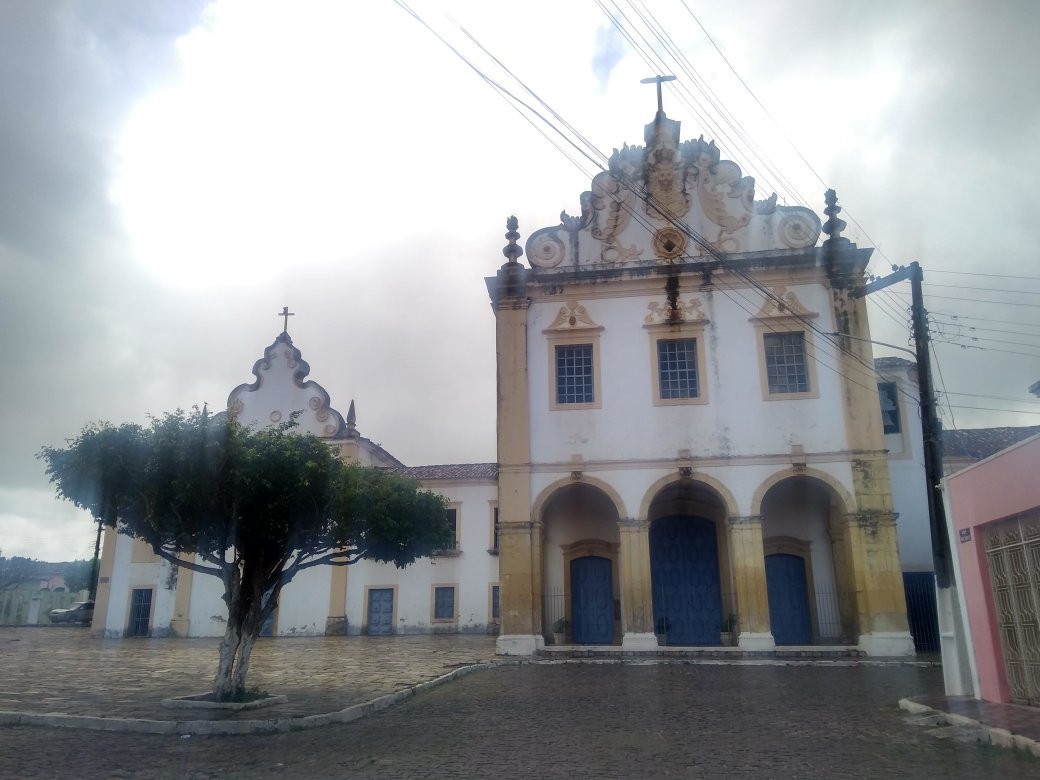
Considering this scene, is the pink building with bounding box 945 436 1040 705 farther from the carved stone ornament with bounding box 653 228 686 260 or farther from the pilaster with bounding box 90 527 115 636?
the pilaster with bounding box 90 527 115 636

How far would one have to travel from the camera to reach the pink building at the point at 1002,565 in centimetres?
934

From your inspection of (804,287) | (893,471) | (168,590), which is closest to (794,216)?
(804,287)

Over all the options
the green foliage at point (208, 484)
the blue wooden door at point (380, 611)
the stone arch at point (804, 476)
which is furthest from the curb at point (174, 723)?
the blue wooden door at point (380, 611)

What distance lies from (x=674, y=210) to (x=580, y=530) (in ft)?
26.6

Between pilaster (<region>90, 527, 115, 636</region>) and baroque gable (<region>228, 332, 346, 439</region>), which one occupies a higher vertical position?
baroque gable (<region>228, 332, 346, 439</region>)

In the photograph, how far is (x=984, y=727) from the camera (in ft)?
27.1

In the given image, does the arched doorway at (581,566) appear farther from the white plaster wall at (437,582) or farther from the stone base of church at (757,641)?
the white plaster wall at (437,582)

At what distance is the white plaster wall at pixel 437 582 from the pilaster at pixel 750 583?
1368cm

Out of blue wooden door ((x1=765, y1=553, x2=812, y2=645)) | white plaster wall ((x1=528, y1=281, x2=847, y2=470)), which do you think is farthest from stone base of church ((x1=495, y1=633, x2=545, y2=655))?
blue wooden door ((x1=765, y1=553, x2=812, y2=645))

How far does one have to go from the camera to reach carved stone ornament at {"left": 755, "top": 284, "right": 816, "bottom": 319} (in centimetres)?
1895

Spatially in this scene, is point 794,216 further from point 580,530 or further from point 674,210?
point 580,530

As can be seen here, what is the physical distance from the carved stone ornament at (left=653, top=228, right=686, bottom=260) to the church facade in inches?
2.1

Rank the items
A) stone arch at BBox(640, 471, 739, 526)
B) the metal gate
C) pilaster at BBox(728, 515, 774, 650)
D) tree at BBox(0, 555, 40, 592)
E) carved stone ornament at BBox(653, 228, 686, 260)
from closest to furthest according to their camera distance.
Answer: the metal gate → pilaster at BBox(728, 515, 774, 650) → stone arch at BBox(640, 471, 739, 526) → carved stone ornament at BBox(653, 228, 686, 260) → tree at BBox(0, 555, 40, 592)

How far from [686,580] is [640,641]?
2440 mm
